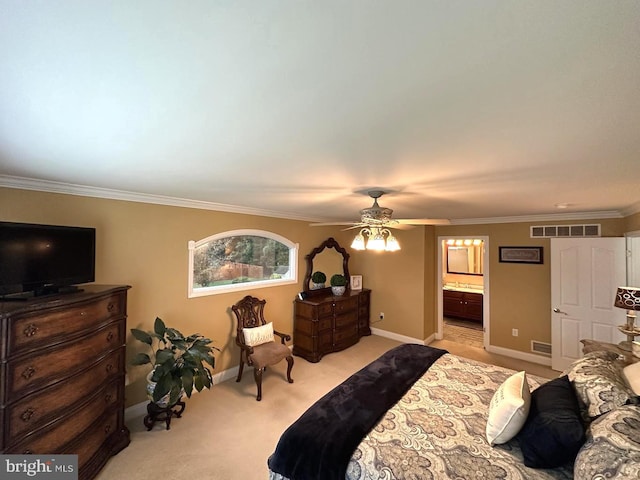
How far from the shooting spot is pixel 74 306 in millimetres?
1917

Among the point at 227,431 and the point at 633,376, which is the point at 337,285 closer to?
the point at 227,431

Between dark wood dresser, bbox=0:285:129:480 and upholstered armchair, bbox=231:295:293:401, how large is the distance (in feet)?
4.34

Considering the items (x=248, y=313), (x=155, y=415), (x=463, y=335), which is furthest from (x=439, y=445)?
(x=463, y=335)

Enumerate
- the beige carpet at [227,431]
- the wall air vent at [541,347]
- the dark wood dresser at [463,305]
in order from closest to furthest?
1. the beige carpet at [227,431]
2. the wall air vent at [541,347]
3. the dark wood dresser at [463,305]

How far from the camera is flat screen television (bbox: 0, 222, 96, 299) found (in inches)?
71.7

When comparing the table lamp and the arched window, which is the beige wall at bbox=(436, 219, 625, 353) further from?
the arched window

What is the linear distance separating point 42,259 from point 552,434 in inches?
137

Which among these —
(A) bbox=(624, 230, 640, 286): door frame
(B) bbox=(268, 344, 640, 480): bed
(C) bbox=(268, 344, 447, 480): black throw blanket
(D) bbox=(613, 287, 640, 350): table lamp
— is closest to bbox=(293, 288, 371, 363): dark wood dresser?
(C) bbox=(268, 344, 447, 480): black throw blanket

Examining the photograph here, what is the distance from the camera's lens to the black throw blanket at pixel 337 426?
150cm

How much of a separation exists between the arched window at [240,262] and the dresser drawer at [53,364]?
3.80 ft

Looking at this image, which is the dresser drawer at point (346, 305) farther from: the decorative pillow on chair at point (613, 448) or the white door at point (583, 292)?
the decorative pillow on chair at point (613, 448)

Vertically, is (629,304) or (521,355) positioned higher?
(629,304)

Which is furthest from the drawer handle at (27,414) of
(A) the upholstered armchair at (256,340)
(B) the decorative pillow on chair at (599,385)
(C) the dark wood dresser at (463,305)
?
(C) the dark wood dresser at (463,305)

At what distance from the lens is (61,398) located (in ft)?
6.04
